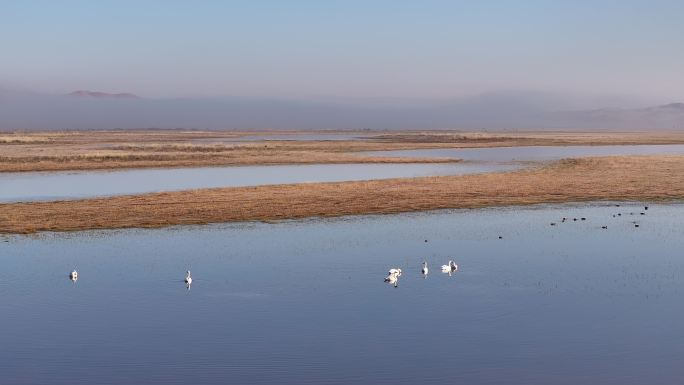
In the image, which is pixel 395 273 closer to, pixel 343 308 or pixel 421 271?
pixel 421 271

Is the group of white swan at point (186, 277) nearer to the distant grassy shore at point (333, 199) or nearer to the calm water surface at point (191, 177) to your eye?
the distant grassy shore at point (333, 199)

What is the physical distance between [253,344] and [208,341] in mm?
1080

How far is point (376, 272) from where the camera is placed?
2488cm

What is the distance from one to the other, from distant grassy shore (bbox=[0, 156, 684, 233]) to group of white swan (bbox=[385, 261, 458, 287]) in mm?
13403

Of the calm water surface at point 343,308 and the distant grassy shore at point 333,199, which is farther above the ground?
the distant grassy shore at point 333,199

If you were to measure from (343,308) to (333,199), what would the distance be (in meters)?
22.9

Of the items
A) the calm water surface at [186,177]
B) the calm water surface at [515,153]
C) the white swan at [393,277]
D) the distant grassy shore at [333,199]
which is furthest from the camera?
the calm water surface at [515,153]

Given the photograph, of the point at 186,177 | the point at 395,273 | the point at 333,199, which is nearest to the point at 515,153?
the point at 186,177

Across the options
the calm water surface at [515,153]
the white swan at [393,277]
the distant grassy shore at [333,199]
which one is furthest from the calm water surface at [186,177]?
the white swan at [393,277]

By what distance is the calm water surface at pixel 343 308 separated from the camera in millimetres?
15930

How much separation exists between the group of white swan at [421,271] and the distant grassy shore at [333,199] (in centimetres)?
1340

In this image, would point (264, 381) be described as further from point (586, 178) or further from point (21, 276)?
point (586, 178)

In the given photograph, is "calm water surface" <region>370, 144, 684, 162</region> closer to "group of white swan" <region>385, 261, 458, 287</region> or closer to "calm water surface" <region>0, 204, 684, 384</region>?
"calm water surface" <region>0, 204, 684, 384</region>

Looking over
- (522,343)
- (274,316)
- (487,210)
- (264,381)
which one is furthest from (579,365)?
(487,210)
